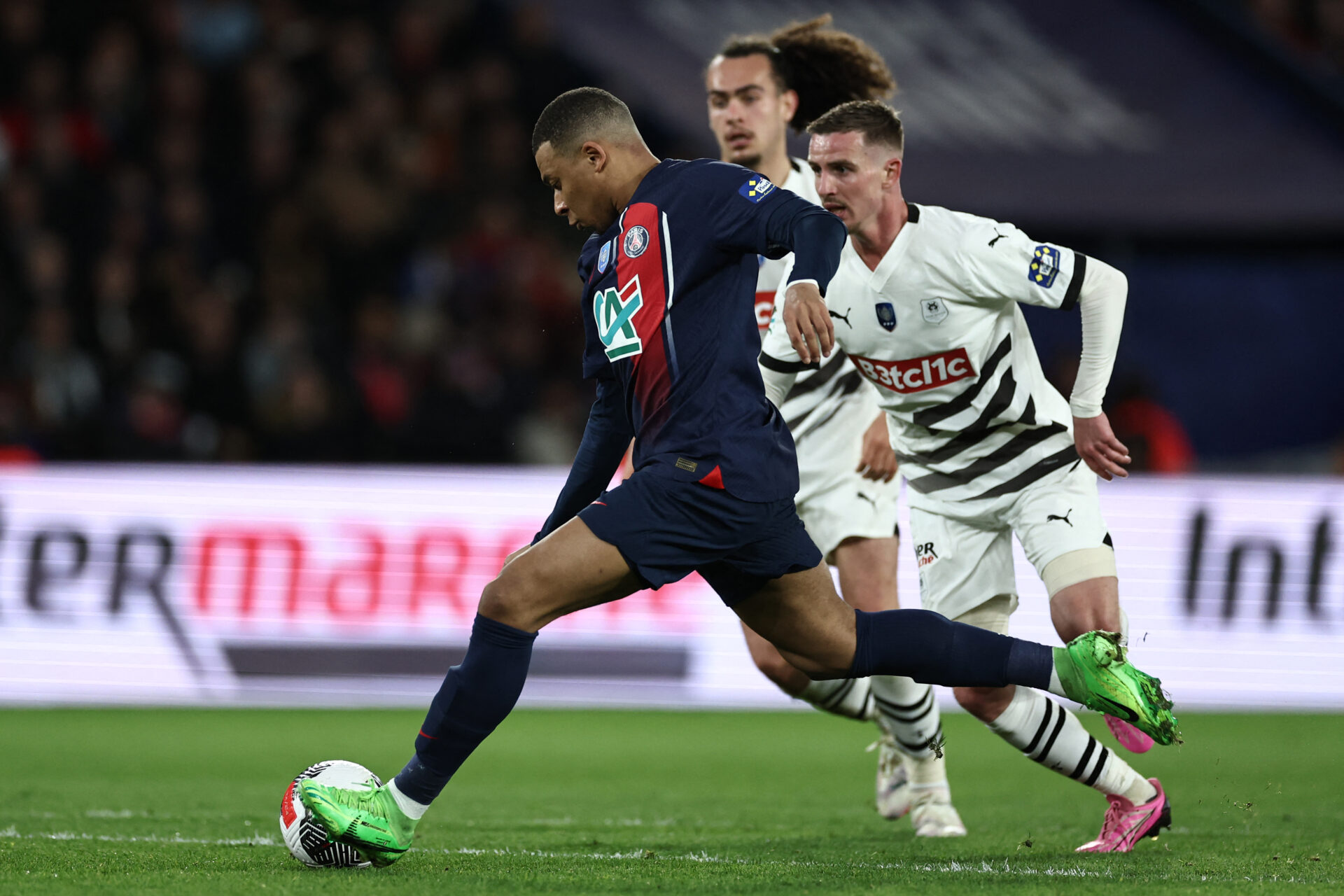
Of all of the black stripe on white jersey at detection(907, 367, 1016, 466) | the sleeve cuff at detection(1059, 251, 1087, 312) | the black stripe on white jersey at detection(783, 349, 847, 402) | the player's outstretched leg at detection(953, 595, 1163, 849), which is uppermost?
the sleeve cuff at detection(1059, 251, 1087, 312)

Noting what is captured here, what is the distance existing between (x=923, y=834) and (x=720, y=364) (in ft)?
6.81

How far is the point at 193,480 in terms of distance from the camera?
9.75 m

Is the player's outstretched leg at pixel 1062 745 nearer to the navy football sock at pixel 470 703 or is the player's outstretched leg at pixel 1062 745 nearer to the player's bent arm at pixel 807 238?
the navy football sock at pixel 470 703

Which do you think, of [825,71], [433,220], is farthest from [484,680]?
[433,220]

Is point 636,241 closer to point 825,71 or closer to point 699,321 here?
point 699,321

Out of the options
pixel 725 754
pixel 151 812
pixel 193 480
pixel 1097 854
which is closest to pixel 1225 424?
pixel 725 754

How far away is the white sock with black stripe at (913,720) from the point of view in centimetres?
549

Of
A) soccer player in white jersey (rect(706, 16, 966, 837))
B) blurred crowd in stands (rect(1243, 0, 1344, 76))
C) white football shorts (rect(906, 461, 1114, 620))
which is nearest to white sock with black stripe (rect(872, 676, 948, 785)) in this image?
soccer player in white jersey (rect(706, 16, 966, 837))

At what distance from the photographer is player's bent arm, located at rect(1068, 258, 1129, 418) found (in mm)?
4766

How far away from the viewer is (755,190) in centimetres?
409

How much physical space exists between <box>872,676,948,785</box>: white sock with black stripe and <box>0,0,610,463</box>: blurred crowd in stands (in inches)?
234

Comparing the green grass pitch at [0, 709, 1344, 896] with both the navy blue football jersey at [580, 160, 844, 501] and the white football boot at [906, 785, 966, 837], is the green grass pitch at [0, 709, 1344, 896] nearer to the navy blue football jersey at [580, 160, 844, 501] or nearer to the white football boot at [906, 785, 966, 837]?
the white football boot at [906, 785, 966, 837]

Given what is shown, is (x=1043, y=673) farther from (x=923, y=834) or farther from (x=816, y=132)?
(x=816, y=132)

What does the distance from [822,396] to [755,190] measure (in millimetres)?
2049
